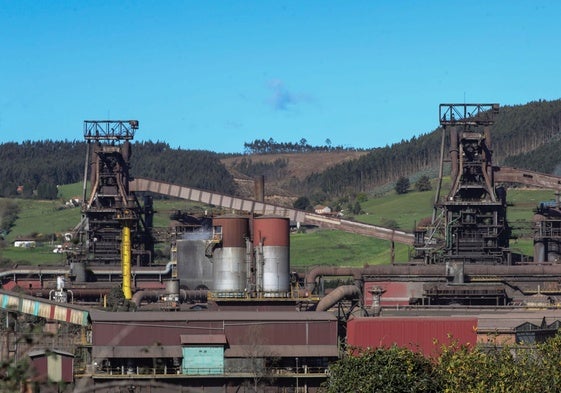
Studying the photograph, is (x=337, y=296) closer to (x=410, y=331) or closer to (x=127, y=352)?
(x=410, y=331)

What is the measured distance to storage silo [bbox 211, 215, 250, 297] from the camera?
73.7m

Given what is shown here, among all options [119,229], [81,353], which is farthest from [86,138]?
[81,353]

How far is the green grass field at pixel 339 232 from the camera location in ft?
424

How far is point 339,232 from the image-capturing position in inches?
6147

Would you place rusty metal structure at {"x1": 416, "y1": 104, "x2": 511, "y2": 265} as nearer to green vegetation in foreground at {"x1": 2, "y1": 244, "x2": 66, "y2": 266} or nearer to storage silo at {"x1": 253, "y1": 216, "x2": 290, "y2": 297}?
storage silo at {"x1": 253, "y1": 216, "x2": 290, "y2": 297}

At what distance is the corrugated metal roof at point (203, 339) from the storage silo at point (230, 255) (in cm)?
1594

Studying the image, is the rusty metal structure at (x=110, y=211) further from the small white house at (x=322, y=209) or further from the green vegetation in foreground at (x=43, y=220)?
the small white house at (x=322, y=209)

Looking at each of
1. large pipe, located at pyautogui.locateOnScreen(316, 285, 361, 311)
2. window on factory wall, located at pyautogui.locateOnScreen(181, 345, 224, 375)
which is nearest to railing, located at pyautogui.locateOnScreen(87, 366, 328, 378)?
window on factory wall, located at pyautogui.locateOnScreen(181, 345, 224, 375)

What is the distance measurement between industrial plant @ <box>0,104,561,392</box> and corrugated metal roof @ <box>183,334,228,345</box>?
0.22ft

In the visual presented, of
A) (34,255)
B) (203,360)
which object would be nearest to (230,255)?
(203,360)

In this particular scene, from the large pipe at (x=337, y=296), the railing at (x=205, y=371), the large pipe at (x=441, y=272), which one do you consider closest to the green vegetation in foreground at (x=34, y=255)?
the large pipe at (x=441, y=272)

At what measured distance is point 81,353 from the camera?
57219 mm

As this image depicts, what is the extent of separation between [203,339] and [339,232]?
3944 inches

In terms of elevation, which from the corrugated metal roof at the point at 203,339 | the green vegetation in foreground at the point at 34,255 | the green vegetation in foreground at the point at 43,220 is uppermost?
the green vegetation in foreground at the point at 43,220
